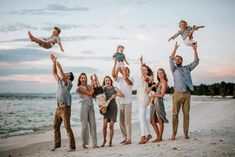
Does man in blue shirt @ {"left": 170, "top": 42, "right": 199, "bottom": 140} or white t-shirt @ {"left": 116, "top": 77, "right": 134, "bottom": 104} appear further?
white t-shirt @ {"left": 116, "top": 77, "right": 134, "bottom": 104}

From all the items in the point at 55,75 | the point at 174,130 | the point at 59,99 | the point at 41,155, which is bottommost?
the point at 41,155

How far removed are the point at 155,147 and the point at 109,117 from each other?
59.7 inches

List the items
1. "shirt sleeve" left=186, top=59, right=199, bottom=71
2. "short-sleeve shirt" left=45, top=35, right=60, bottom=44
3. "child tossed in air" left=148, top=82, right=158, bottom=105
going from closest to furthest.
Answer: "short-sleeve shirt" left=45, top=35, right=60, bottom=44 → "shirt sleeve" left=186, top=59, right=199, bottom=71 → "child tossed in air" left=148, top=82, right=158, bottom=105

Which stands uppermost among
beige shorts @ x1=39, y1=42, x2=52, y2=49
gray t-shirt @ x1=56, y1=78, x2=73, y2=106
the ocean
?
beige shorts @ x1=39, y1=42, x2=52, y2=49

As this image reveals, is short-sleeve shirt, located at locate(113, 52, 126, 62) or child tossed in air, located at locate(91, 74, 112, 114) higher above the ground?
short-sleeve shirt, located at locate(113, 52, 126, 62)

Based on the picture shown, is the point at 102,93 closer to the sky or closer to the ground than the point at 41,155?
closer to the sky

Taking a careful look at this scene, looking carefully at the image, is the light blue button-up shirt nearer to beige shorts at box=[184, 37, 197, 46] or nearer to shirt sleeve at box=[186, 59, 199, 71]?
shirt sleeve at box=[186, 59, 199, 71]

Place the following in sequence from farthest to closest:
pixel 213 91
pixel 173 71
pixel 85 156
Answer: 1. pixel 213 91
2. pixel 173 71
3. pixel 85 156

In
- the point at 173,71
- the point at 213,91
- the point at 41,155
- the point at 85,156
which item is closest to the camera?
the point at 85,156

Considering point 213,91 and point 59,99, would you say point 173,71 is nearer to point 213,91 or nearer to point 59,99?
point 59,99

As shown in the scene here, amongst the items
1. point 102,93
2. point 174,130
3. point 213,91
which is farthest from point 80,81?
point 213,91

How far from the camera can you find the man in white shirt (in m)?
8.25

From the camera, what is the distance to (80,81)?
7.94 meters

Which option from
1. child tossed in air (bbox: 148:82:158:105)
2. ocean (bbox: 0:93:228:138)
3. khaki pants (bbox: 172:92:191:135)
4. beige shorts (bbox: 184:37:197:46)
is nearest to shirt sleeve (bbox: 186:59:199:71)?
beige shorts (bbox: 184:37:197:46)
